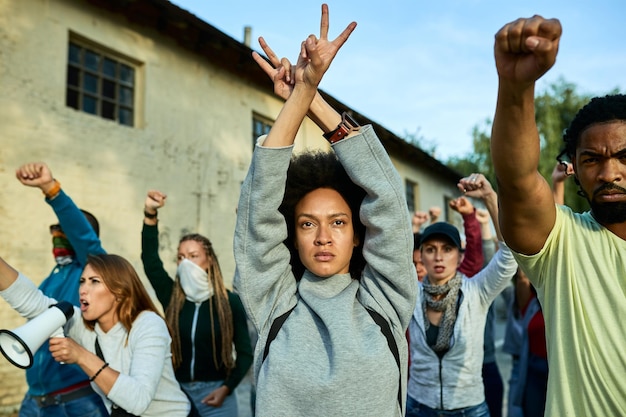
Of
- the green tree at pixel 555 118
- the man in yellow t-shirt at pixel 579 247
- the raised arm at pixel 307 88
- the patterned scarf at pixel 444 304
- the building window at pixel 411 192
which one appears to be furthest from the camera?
the green tree at pixel 555 118

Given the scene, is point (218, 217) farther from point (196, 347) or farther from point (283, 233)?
point (283, 233)

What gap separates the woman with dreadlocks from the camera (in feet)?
11.7

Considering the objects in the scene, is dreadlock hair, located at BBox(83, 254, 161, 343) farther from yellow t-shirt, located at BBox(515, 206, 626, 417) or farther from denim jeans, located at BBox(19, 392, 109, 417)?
yellow t-shirt, located at BBox(515, 206, 626, 417)

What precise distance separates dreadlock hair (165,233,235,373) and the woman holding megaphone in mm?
900

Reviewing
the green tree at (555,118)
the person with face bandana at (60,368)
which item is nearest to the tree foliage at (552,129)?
the green tree at (555,118)

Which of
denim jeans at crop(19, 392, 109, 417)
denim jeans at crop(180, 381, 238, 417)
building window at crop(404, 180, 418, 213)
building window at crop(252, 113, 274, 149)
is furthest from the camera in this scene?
building window at crop(404, 180, 418, 213)

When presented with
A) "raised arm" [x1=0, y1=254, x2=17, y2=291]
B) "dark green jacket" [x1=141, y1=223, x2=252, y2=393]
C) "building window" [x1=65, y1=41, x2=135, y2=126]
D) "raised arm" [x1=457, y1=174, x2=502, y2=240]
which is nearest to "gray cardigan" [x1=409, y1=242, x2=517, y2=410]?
"raised arm" [x1=457, y1=174, x2=502, y2=240]

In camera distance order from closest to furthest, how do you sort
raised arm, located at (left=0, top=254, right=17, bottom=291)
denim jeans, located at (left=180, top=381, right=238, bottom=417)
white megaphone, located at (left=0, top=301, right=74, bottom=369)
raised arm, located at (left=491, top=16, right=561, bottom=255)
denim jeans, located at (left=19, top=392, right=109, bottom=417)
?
1. raised arm, located at (left=491, top=16, right=561, bottom=255)
2. white megaphone, located at (left=0, top=301, right=74, bottom=369)
3. raised arm, located at (left=0, top=254, right=17, bottom=291)
4. denim jeans, located at (left=19, top=392, right=109, bottom=417)
5. denim jeans, located at (left=180, top=381, right=238, bottom=417)

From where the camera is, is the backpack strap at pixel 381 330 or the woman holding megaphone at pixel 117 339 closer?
the backpack strap at pixel 381 330

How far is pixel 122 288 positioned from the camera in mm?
3201

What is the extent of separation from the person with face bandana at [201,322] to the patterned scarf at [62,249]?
0.55 metres

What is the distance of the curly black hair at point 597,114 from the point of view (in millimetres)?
1794

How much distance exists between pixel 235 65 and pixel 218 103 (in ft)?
3.06

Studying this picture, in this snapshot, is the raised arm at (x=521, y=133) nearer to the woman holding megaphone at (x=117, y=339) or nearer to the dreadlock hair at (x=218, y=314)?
the woman holding megaphone at (x=117, y=339)
